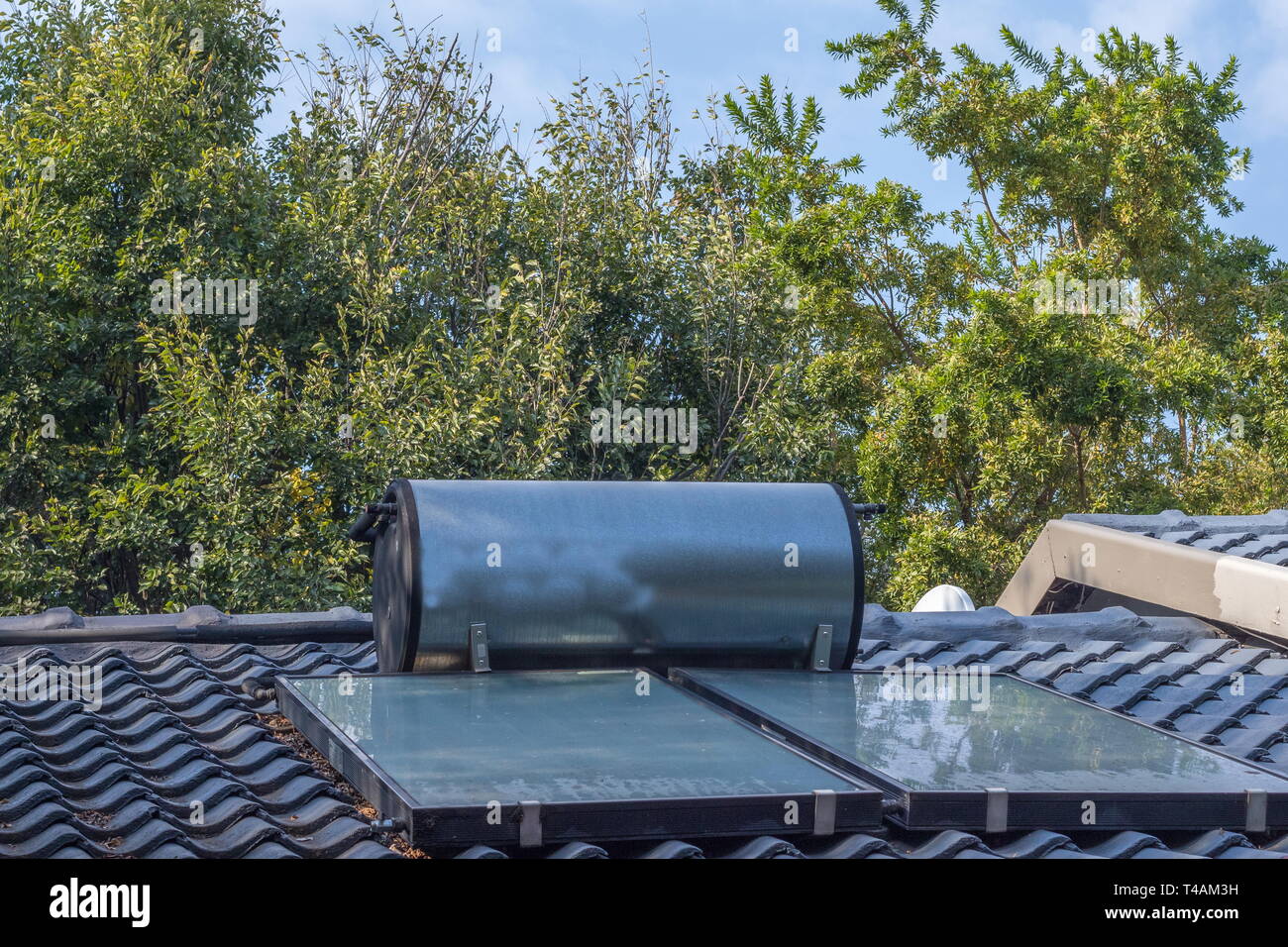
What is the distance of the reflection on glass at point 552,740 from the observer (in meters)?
3.48

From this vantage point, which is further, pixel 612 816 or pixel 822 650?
pixel 822 650

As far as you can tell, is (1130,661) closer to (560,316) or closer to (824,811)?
(824,811)

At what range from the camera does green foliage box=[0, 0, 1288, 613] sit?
14.5 meters

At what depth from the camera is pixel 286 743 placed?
15.0 feet

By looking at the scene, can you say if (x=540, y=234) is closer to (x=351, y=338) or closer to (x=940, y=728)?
(x=351, y=338)

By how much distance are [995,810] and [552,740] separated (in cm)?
119

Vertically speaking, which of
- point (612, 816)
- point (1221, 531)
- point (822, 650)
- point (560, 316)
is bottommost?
point (612, 816)

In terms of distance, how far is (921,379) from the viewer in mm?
16625

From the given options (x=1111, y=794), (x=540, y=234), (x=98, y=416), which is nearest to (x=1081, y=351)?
(x=540, y=234)

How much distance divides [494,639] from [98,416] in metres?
12.5

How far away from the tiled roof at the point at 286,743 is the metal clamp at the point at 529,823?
0.30 ft

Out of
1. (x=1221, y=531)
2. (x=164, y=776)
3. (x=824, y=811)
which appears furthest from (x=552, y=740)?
(x=1221, y=531)

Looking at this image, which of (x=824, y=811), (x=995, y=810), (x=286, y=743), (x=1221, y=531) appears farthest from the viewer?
(x=1221, y=531)

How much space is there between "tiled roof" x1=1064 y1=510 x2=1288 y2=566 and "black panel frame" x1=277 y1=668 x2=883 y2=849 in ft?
16.9
